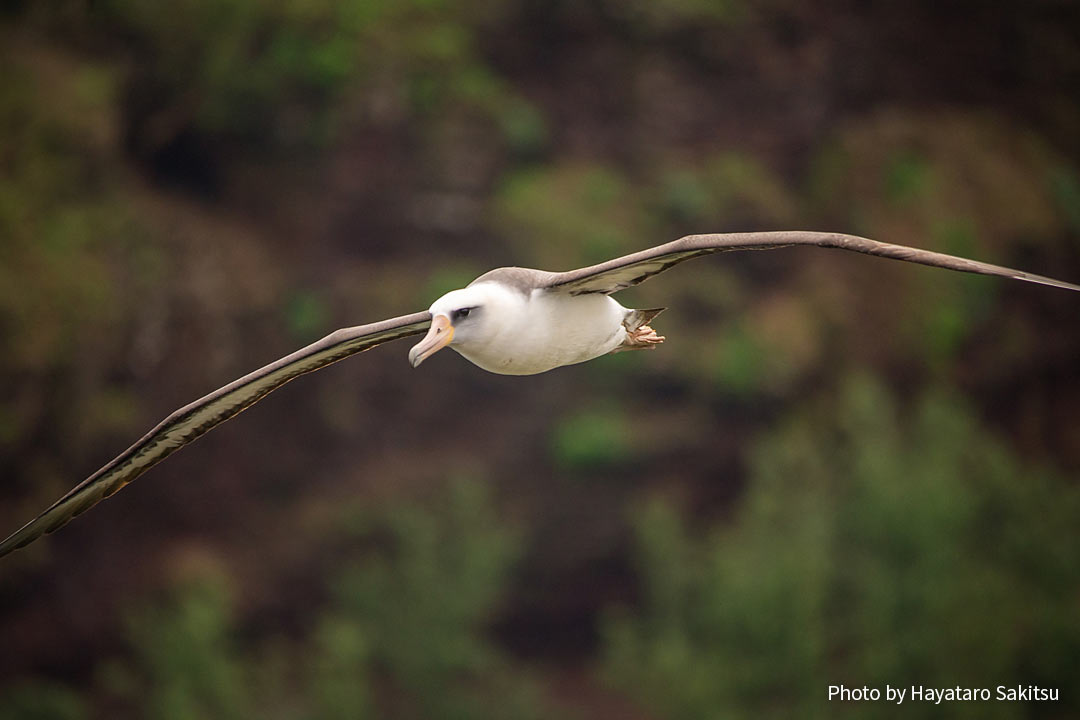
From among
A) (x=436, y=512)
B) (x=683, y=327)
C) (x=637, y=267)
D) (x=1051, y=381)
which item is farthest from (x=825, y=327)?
(x=637, y=267)

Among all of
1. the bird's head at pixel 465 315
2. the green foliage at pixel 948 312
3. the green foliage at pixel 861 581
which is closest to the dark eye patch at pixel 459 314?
the bird's head at pixel 465 315

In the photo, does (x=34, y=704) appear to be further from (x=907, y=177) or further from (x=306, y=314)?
(x=907, y=177)

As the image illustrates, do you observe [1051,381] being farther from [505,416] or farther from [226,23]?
[226,23]

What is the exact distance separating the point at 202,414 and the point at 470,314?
72.2 inches

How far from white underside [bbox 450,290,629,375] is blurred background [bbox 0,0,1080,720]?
530 inches

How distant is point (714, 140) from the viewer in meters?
27.6

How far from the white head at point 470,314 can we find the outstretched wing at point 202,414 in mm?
439

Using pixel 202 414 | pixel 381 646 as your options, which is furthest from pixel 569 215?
pixel 202 414

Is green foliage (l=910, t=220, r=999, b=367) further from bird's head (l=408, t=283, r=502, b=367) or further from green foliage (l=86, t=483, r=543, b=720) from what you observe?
bird's head (l=408, t=283, r=502, b=367)

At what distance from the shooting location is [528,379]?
82.7 ft

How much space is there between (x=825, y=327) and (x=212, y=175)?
41.0ft

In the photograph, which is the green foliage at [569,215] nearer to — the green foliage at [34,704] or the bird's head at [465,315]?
the green foliage at [34,704]

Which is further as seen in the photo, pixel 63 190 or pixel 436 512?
pixel 436 512

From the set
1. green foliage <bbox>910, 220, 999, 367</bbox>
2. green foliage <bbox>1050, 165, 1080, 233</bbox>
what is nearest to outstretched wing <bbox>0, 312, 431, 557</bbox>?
green foliage <bbox>910, 220, 999, 367</bbox>
